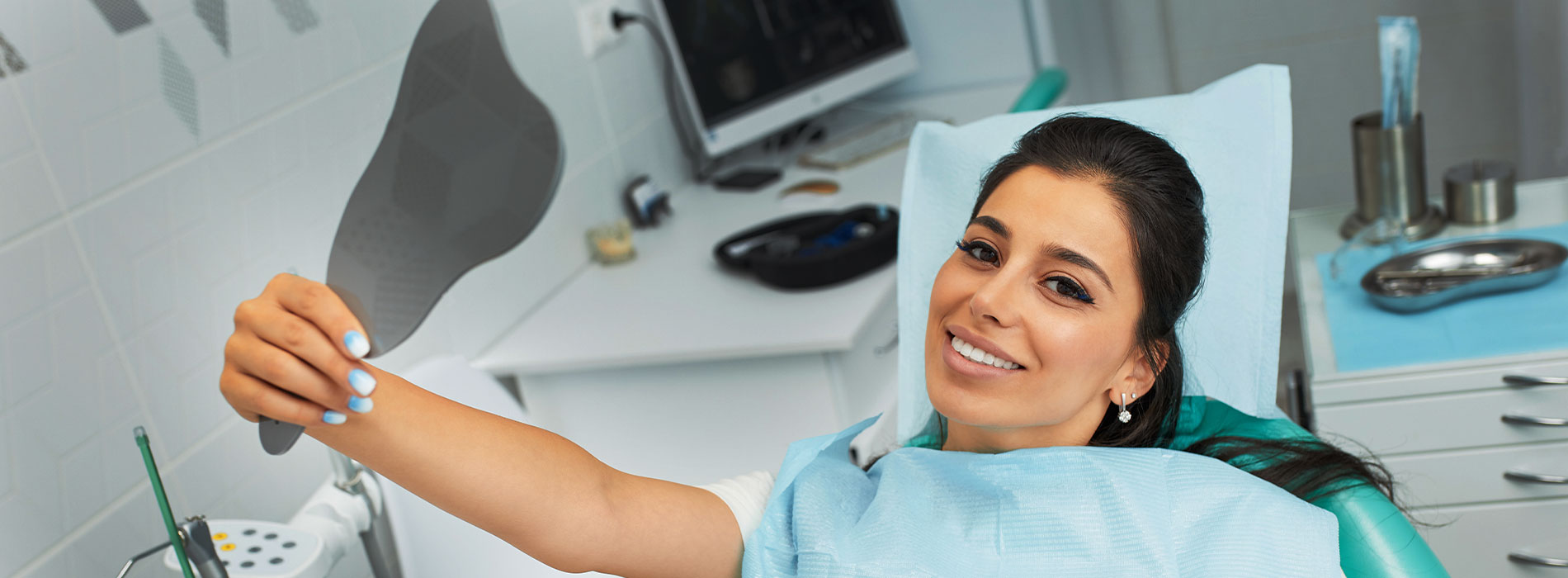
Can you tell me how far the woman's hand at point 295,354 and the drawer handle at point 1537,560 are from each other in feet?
4.82

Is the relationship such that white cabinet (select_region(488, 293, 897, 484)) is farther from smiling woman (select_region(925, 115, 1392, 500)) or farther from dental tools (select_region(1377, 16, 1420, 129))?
dental tools (select_region(1377, 16, 1420, 129))

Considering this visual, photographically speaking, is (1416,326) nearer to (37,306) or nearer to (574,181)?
(574,181)

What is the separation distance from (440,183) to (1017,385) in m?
0.54

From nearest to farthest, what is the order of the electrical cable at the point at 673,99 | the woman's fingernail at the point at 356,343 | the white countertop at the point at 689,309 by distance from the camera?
the woman's fingernail at the point at 356,343
the white countertop at the point at 689,309
the electrical cable at the point at 673,99

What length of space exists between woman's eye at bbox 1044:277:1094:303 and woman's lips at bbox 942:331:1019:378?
0.09 metres

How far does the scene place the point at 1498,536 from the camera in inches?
58.9

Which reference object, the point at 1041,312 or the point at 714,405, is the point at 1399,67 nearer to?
the point at 1041,312

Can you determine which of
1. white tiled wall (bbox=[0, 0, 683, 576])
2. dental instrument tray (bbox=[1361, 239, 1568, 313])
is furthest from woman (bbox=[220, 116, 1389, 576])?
dental instrument tray (bbox=[1361, 239, 1568, 313])

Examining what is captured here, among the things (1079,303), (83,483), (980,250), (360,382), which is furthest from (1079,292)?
(83,483)

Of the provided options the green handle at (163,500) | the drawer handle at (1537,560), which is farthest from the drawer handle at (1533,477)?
the green handle at (163,500)

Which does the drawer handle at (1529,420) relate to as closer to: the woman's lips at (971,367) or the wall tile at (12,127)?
the woman's lips at (971,367)

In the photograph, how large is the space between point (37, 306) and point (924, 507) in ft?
2.82

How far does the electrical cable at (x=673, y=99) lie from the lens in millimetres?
2332

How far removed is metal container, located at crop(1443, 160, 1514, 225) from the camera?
5.97 ft
